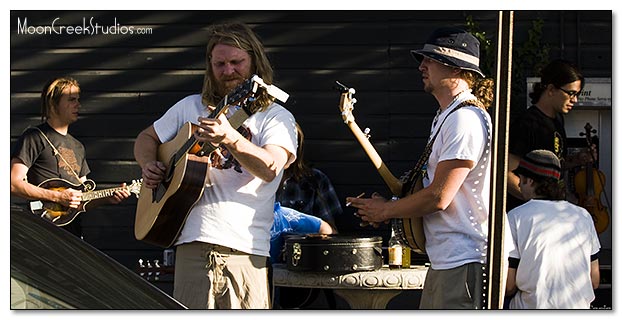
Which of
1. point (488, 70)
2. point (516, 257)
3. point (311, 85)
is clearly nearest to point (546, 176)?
point (516, 257)

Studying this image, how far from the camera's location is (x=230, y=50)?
4.05m

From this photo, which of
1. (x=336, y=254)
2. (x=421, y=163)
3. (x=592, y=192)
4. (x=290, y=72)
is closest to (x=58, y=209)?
(x=290, y=72)

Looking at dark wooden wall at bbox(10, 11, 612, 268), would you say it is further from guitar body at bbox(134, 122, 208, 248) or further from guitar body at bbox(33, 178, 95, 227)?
guitar body at bbox(134, 122, 208, 248)

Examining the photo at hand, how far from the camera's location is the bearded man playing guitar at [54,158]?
18.7 feet

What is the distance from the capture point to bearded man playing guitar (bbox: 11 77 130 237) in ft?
18.7

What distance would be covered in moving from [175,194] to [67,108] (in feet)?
7.46

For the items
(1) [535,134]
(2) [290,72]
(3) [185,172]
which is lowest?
(3) [185,172]

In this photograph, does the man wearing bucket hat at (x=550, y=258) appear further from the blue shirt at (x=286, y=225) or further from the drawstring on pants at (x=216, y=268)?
the blue shirt at (x=286, y=225)

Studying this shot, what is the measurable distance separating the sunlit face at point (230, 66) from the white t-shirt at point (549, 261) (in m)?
1.22

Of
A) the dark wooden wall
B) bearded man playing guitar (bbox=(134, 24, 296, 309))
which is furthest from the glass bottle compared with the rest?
the dark wooden wall

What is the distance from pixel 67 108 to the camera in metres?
6.02

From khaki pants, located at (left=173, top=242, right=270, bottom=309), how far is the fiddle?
2.69 m

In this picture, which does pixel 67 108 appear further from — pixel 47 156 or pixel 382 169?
pixel 382 169

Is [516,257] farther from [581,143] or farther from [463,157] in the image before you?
[581,143]
